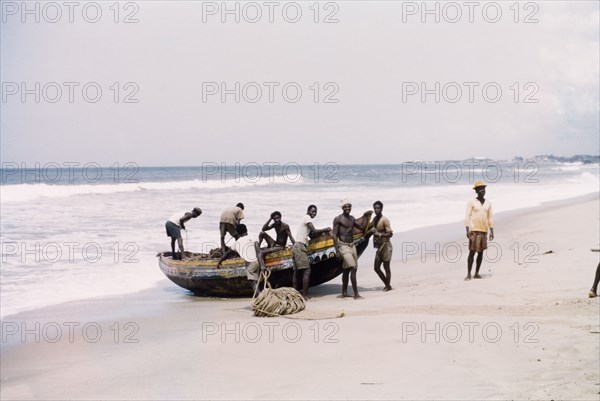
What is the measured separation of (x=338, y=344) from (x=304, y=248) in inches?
130

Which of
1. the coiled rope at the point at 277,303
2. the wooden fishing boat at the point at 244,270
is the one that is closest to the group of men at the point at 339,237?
the wooden fishing boat at the point at 244,270

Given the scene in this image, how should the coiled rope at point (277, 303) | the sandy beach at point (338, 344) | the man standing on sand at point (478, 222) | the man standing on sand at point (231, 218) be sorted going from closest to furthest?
the sandy beach at point (338, 344)
the coiled rope at point (277, 303)
the man standing on sand at point (231, 218)
the man standing on sand at point (478, 222)

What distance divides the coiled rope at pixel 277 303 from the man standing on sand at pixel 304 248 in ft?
2.88

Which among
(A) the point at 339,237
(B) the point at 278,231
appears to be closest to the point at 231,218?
(B) the point at 278,231

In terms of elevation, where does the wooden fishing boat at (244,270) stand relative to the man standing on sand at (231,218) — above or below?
below

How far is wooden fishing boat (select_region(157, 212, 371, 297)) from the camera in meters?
11.2

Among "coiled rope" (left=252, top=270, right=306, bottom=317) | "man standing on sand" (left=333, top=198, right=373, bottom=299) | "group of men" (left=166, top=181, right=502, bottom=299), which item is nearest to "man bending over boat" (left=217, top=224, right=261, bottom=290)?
"group of men" (left=166, top=181, right=502, bottom=299)

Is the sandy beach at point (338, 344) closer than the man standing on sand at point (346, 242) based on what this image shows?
Yes

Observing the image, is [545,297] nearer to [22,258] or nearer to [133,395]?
[133,395]

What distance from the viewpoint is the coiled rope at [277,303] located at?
388 inches

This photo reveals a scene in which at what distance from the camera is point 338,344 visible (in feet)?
25.9

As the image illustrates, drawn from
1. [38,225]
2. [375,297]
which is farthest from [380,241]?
[38,225]

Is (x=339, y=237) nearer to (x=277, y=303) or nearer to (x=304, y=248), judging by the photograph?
(x=304, y=248)

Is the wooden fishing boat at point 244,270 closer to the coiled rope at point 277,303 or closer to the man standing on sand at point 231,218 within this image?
the man standing on sand at point 231,218
